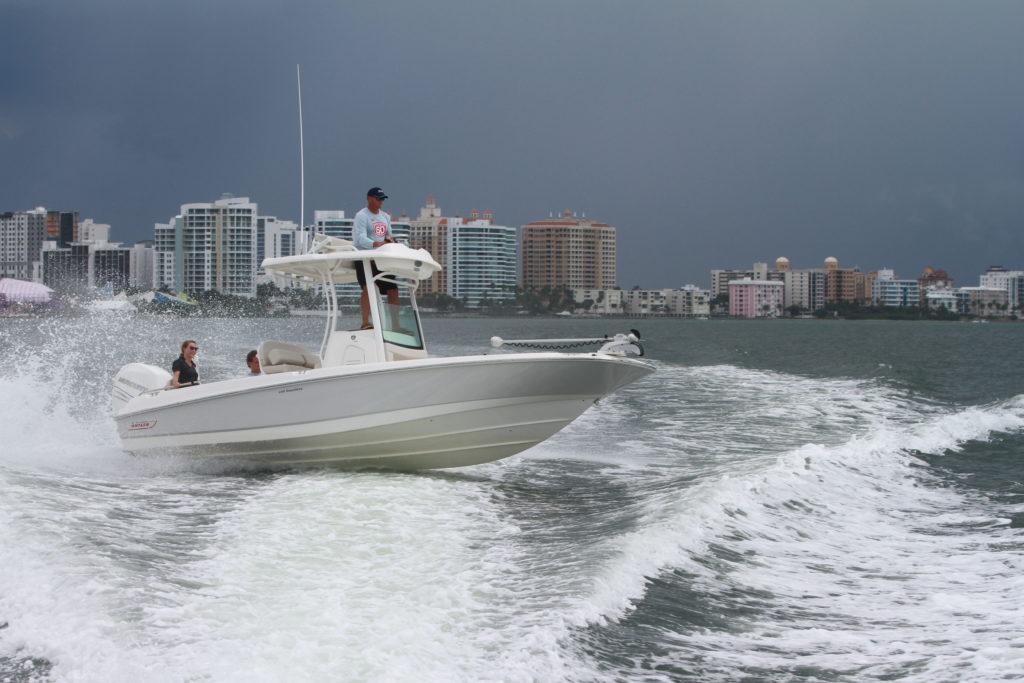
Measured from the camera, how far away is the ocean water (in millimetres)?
5523

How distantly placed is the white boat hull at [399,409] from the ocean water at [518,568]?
35cm

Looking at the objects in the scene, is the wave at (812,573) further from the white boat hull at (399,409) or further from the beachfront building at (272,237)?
the beachfront building at (272,237)

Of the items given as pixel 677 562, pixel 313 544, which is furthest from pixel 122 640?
pixel 677 562

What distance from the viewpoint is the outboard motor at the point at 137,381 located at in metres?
11.9

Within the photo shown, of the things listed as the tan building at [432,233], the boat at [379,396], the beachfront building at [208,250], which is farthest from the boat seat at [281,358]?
the tan building at [432,233]

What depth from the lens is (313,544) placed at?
754 cm

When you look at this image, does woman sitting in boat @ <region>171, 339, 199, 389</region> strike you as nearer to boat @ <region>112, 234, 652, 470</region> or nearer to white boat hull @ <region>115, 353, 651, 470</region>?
boat @ <region>112, 234, 652, 470</region>

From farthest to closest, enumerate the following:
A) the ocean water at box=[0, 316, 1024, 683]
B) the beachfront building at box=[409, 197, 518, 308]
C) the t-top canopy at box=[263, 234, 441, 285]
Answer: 1. the beachfront building at box=[409, 197, 518, 308]
2. the t-top canopy at box=[263, 234, 441, 285]
3. the ocean water at box=[0, 316, 1024, 683]

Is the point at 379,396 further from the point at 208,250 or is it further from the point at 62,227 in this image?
the point at 62,227

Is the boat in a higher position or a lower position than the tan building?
lower

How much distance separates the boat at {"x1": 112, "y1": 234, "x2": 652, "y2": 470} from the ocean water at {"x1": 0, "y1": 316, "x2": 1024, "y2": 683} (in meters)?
0.38

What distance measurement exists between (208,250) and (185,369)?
364 ft

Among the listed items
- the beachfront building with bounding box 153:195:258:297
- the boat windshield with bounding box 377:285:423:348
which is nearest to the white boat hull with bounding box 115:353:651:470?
the boat windshield with bounding box 377:285:423:348

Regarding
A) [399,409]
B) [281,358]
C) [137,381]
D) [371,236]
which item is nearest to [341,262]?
[371,236]
